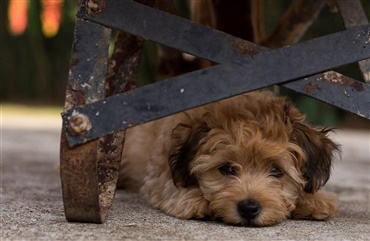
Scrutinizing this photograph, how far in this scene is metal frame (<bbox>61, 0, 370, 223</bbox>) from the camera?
3281 millimetres

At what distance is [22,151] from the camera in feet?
25.2

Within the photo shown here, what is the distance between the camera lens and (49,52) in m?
15.3

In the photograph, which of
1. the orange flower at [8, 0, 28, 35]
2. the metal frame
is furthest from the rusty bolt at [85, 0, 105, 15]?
the orange flower at [8, 0, 28, 35]

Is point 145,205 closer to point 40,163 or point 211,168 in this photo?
point 211,168

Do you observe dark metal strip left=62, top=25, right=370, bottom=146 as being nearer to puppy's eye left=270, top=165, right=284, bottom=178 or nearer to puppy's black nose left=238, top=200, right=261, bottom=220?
puppy's black nose left=238, top=200, right=261, bottom=220

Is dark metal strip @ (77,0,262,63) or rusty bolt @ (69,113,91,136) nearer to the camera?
rusty bolt @ (69,113,91,136)

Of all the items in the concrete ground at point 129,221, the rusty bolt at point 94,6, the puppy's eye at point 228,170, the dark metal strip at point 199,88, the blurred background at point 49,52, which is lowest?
the concrete ground at point 129,221

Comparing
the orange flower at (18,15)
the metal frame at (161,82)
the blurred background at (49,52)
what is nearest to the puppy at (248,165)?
the metal frame at (161,82)

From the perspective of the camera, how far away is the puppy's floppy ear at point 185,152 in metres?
4.02

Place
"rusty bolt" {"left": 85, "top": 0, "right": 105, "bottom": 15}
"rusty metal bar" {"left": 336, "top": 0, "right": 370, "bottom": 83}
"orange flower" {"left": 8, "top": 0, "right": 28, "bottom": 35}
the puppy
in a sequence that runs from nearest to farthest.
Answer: "rusty bolt" {"left": 85, "top": 0, "right": 105, "bottom": 15}
the puppy
"rusty metal bar" {"left": 336, "top": 0, "right": 370, "bottom": 83}
"orange flower" {"left": 8, "top": 0, "right": 28, "bottom": 35}

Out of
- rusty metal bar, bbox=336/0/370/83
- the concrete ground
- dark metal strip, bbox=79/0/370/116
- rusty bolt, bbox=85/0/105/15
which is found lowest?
the concrete ground

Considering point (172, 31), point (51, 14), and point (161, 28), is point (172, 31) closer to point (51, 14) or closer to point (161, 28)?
point (161, 28)

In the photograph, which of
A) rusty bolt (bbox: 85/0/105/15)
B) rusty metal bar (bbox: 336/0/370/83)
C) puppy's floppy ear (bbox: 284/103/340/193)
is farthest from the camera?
rusty metal bar (bbox: 336/0/370/83)

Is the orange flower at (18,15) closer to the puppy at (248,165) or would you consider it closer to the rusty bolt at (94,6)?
the puppy at (248,165)
